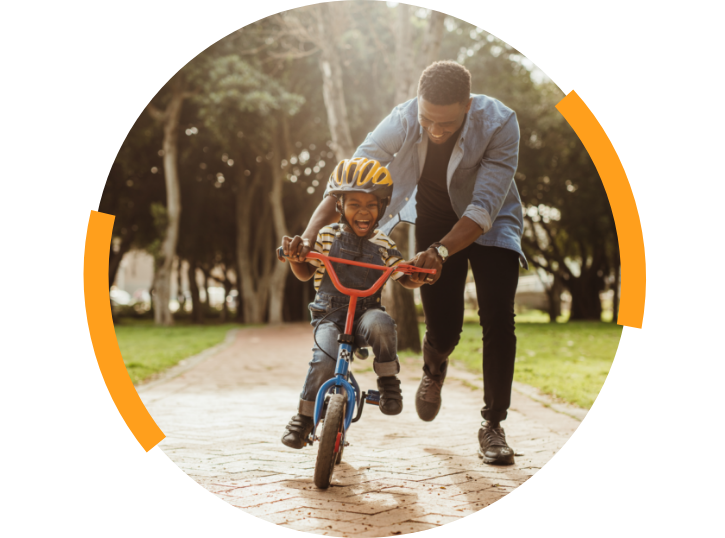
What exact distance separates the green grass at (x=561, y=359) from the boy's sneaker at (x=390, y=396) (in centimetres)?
277

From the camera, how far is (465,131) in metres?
3.58

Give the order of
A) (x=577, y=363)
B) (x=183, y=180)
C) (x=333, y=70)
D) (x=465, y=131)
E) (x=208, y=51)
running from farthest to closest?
(x=183, y=180), (x=208, y=51), (x=333, y=70), (x=577, y=363), (x=465, y=131)

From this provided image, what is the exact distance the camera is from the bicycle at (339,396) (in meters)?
2.91

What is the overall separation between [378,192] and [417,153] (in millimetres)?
582

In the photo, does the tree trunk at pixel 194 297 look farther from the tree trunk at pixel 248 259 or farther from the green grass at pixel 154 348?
the green grass at pixel 154 348

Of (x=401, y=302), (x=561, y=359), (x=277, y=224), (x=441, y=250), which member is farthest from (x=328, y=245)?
(x=277, y=224)

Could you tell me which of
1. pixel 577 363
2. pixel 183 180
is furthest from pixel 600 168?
pixel 183 180

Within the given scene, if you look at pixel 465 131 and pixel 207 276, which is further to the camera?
pixel 207 276

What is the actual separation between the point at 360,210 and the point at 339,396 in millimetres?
1006

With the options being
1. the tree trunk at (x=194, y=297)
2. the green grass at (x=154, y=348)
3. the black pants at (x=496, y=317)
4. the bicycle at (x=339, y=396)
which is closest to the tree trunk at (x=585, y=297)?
the green grass at (x=154, y=348)

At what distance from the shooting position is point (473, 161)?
3611 mm

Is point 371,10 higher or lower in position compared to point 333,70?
higher

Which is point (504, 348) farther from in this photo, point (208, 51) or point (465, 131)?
point (208, 51)

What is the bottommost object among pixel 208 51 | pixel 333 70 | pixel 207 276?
pixel 207 276
